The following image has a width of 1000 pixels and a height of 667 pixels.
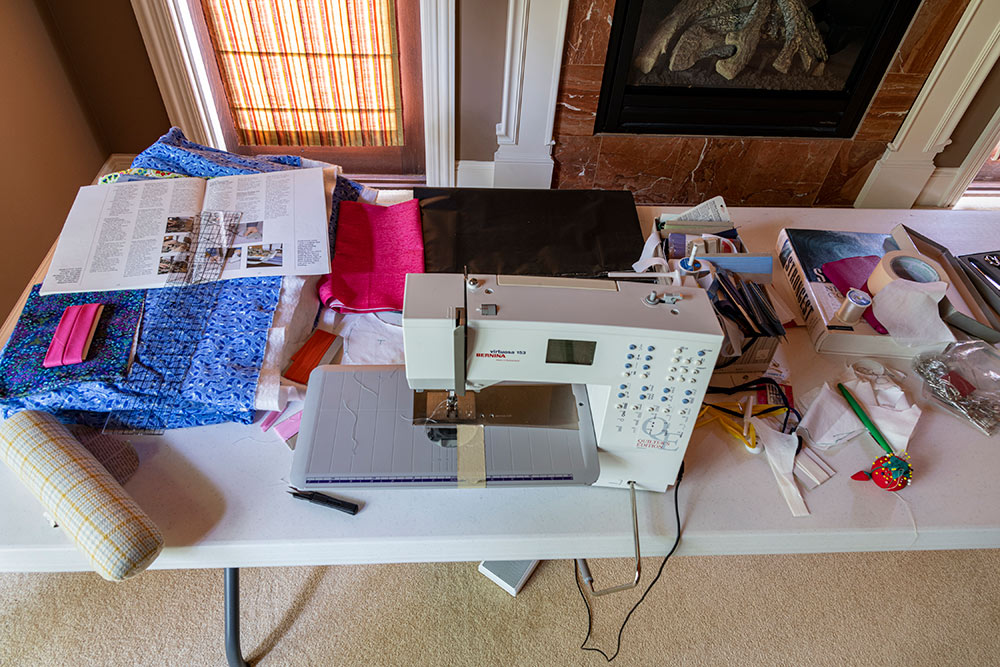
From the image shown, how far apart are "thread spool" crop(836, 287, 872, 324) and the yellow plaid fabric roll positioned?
1.21m

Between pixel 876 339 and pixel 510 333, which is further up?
pixel 510 333

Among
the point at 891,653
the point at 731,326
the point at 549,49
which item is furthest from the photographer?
the point at 549,49

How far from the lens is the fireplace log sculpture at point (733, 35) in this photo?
7.06 feet

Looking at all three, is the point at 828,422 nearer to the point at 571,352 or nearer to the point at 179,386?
the point at 571,352

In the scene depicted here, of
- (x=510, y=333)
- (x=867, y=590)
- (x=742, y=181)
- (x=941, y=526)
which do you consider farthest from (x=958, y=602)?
(x=742, y=181)

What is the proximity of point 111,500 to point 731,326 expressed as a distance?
98 centimetres

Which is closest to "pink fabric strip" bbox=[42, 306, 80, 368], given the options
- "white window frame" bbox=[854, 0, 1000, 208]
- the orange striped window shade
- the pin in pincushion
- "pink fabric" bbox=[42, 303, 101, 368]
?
"pink fabric" bbox=[42, 303, 101, 368]

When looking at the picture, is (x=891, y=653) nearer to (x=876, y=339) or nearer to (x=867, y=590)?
(x=867, y=590)

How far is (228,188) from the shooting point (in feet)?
4.27

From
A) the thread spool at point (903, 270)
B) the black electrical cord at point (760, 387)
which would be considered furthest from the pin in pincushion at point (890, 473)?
the thread spool at point (903, 270)

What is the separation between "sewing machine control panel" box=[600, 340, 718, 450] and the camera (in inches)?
32.7

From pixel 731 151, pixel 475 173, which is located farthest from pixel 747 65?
pixel 475 173

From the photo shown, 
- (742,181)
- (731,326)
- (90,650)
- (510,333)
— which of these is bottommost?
(90,650)

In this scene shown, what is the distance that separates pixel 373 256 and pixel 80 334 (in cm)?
54
